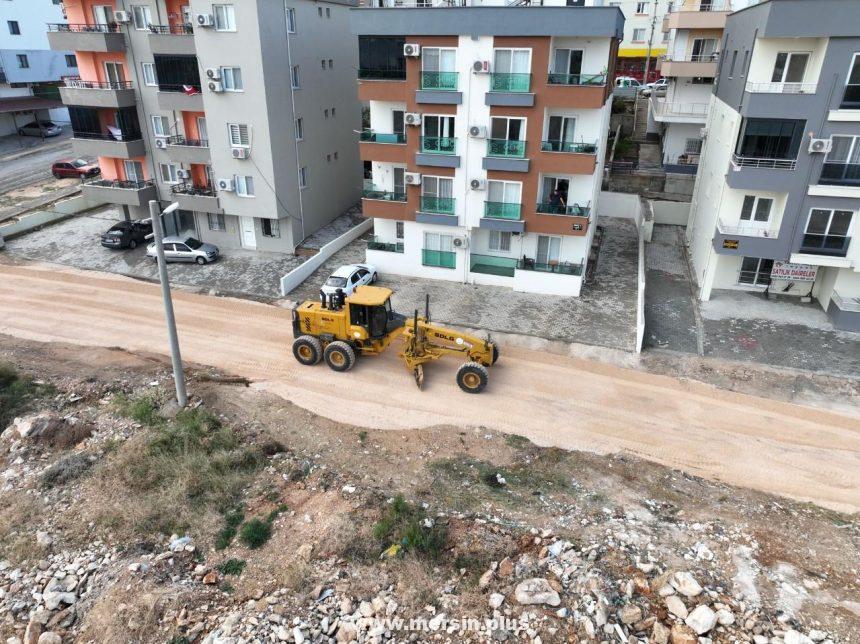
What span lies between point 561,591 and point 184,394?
44.3ft

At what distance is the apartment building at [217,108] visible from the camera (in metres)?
29.7

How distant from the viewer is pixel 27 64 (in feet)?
191

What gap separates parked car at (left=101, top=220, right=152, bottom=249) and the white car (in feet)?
41.8

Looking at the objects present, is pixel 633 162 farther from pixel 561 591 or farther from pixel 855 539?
pixel 561 591

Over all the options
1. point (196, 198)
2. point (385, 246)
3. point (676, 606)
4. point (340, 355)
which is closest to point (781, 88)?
point (385, 246)

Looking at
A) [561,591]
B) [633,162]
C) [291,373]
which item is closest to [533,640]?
[561,591]

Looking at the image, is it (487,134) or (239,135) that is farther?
(239,135)

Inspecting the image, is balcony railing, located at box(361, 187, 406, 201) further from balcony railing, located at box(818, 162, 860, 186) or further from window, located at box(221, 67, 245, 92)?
balcony railing, located at box(818, 162, 860, 186)

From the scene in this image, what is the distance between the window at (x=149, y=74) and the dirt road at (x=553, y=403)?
14.6 metres

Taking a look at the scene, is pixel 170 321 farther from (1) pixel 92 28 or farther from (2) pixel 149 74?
(1) pixel 92 28

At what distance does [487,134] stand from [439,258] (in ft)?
21.3

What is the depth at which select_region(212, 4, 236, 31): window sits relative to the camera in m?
28.6

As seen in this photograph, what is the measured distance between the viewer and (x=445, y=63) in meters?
26.8

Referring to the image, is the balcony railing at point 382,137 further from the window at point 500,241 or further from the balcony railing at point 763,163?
the balcony railing at point 763,163
